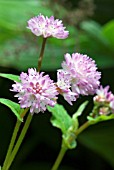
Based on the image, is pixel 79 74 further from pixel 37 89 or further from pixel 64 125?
pixel 64 125

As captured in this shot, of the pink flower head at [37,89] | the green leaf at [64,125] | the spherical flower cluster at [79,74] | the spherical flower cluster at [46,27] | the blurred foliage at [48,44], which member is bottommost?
the green leaf at [64,125]

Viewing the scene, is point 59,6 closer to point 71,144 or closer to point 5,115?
point 5,115

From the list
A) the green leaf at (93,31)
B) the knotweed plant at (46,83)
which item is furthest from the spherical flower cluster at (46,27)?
the green leaf at (93,31)

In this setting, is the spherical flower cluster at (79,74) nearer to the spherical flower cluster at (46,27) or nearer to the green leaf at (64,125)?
the spherical flower cluster at (46,27)

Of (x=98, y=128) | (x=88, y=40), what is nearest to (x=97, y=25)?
(x=88, y=40)

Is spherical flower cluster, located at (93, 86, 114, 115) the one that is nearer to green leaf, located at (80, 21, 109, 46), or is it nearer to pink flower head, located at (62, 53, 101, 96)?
pink flower head, located at (62, 53, 101, 96)

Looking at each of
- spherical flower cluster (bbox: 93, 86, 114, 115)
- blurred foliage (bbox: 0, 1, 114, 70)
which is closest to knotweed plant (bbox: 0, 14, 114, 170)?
spherical flower cluster (bbox: 93, 86, 114, 115)
